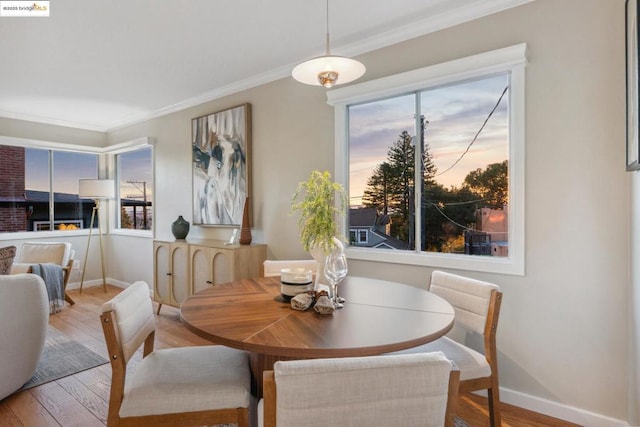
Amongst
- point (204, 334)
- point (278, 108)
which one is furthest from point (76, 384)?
point (278, 108)

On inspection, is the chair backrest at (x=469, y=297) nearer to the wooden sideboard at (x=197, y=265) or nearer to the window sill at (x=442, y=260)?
the window sill at (x=442, y=260)

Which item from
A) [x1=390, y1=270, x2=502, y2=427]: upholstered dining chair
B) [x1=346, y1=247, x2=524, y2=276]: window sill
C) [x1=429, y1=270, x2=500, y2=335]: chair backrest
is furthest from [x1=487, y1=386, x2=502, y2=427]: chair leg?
[x1=346, y1=247, x2=524, y2=276]: window sill

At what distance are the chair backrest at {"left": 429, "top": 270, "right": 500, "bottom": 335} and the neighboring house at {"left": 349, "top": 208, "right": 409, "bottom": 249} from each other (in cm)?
77

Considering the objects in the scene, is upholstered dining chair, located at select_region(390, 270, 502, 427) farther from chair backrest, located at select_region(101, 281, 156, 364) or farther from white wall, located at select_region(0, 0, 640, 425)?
chair backrest, located at select_region(101, 281, 156, 364)

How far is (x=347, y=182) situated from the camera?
3041 mm

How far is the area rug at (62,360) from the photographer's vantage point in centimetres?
259

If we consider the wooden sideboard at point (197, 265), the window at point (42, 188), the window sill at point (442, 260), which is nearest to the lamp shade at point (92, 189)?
the window at point (42, 188)

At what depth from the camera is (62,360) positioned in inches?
112

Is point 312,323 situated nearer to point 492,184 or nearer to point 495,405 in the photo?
point 495,405

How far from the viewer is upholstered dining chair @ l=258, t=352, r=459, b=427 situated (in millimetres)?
846

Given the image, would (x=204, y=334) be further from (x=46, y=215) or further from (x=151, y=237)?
(x=46, y=215)

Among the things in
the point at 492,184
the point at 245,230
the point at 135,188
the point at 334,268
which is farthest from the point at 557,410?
the point at 135,188

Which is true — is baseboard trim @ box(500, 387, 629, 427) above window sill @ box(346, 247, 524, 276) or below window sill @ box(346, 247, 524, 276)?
below

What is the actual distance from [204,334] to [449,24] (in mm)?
2436
